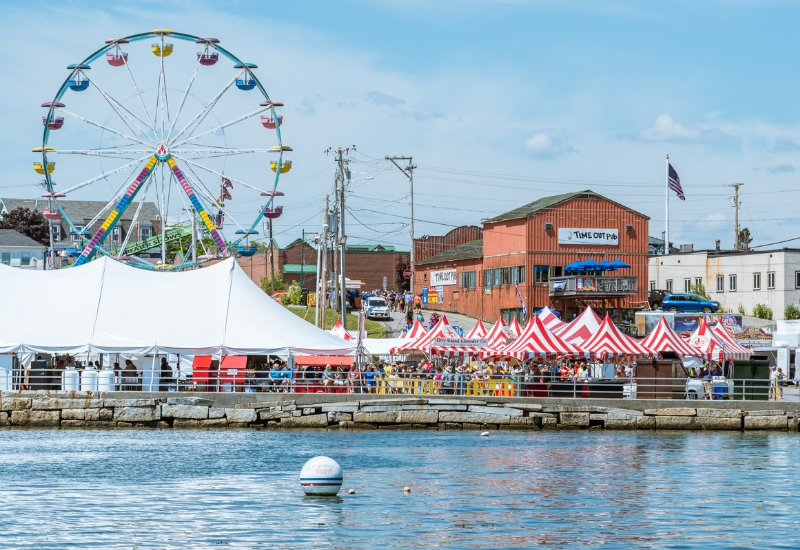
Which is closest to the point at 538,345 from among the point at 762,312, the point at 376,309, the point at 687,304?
the point at 687,304

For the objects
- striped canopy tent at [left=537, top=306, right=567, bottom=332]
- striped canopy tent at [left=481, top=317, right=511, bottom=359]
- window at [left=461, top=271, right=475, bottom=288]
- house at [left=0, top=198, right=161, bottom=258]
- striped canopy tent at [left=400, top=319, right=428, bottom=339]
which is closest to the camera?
striped canopy tent at [left=481, top=317, right=511, bottom=359]

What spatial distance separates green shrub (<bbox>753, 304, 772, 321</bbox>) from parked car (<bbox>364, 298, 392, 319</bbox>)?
2365 cm

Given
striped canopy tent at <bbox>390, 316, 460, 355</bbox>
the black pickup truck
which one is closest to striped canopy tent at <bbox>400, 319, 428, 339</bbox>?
striped canopy tent at <bbox>390, 316, 460, 355</bbox>

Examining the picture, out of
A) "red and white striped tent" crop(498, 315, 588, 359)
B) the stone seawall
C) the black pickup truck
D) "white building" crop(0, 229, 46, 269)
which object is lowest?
the stone seawall

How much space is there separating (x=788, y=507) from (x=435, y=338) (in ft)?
74.5

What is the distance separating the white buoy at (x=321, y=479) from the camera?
21531mm

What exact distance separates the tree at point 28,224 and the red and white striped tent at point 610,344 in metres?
102

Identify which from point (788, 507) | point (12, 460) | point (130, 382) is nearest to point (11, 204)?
point (130, 382)

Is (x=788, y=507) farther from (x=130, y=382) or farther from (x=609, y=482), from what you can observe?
(x=130, y=382)

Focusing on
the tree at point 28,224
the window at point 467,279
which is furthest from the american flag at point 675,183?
the tree at point 28,224

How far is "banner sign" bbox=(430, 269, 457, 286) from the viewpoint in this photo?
8400 cm

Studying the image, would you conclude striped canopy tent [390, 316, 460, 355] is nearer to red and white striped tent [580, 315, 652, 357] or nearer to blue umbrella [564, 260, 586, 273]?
red and white striped tent [580, 315, 652, 357]

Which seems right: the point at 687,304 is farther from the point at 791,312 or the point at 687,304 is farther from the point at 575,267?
the point at 791,312

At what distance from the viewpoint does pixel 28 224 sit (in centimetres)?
13200
